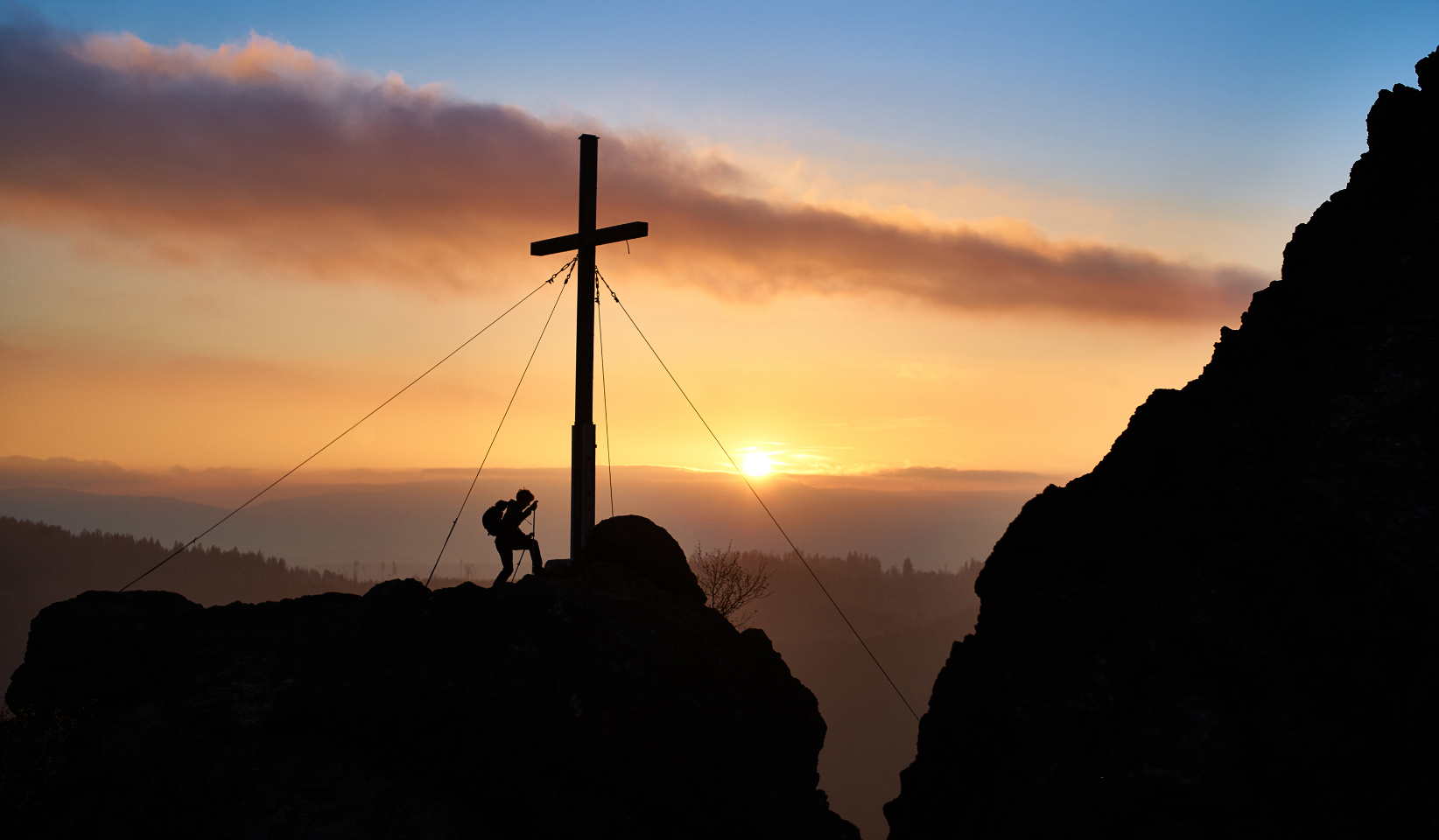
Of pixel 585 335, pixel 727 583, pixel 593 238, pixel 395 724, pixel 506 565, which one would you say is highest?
pixel 593 238

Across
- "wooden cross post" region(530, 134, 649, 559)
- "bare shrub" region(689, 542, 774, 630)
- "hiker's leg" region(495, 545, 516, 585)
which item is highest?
"wooden cross post" region(530, 134, 649, 559)

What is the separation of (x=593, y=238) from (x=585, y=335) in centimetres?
251

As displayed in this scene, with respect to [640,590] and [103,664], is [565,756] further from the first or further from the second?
[103,664]

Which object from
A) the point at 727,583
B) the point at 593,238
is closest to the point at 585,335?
the point at 593,238

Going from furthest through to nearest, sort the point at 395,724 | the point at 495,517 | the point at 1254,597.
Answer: the point at 495,517
the point at 395,724
the point at 1254,597

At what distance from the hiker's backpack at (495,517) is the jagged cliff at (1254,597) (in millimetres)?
10777

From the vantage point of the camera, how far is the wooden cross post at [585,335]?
870 inches

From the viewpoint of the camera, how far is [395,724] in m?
15.2

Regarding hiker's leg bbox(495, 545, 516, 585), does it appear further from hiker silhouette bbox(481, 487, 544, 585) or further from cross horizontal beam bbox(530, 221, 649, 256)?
cross horizontal beam bbox(530, 221, 649, 256)

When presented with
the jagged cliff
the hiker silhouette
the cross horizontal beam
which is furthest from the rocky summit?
the cross horizontal beam

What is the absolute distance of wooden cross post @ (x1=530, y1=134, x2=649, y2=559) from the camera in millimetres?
22109

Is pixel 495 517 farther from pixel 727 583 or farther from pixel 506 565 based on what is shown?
pixel 727 583

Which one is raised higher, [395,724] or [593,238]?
[593,238]

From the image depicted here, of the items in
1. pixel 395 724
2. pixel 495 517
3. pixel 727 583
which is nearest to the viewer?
pixel 395 724
